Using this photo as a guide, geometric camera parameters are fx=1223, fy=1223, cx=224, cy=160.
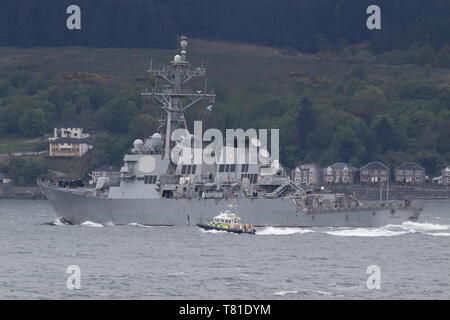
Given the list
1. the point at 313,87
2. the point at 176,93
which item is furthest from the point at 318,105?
the point at 176,93

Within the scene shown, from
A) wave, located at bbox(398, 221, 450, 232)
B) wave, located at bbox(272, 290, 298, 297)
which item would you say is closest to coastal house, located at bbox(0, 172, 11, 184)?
wave, located at bbox(398, 221, 450, 232)

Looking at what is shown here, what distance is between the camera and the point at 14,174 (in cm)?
15025

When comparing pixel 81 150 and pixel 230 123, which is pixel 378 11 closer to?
pixel 81 150

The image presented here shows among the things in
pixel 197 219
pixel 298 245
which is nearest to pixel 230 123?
pixel 197 219

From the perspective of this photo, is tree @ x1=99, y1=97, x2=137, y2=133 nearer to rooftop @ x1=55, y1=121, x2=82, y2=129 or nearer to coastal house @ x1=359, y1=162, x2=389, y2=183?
rooftop @ x1=55, y1=121, x2=82, y2=129

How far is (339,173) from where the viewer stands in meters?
142

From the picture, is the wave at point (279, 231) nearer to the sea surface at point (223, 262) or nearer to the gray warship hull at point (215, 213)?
the sea surface at point (223, 262)

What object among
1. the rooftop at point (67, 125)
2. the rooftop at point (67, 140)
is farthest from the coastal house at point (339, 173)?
the rooftop at point (67, 125)

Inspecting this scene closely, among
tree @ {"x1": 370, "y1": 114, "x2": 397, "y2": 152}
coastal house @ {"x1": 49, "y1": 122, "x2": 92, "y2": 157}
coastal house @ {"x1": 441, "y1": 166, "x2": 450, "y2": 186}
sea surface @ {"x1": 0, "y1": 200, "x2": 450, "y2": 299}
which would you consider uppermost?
tree @ {"x1": 370, "y1": 114, "x2": 397, "y2": 152}

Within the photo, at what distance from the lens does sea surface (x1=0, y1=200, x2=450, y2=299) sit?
4791 centimetres

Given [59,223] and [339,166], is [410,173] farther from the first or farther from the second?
[59,223]

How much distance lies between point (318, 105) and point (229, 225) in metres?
91.6

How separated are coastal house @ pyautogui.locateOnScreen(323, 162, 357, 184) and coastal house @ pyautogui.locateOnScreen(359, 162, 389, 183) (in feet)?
4.12

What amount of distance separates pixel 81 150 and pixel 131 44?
39953 millimetres
